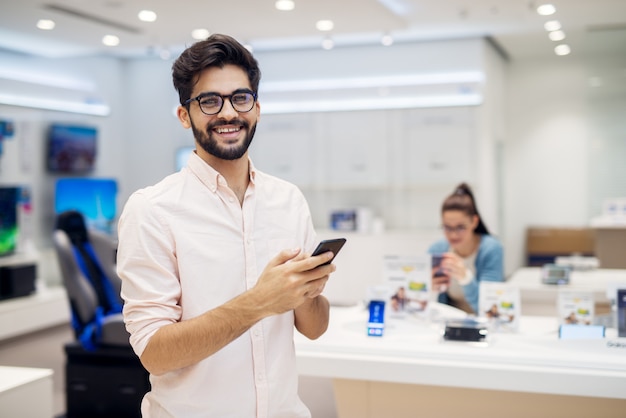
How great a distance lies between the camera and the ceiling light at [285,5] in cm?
589

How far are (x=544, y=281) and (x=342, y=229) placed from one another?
377cm

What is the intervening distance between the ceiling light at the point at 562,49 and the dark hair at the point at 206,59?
27.9ft

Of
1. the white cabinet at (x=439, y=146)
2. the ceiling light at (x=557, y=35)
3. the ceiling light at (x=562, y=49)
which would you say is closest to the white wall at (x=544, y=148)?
the ceiling light at (x=562, y=49)

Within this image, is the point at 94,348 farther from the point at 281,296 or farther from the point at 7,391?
the point at 281,296

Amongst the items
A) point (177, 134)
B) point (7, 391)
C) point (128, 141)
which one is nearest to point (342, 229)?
point (177, 134)

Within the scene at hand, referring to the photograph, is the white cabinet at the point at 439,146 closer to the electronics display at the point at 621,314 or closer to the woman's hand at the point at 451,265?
the woman's hand at the point at 451,265

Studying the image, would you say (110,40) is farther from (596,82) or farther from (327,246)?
(327,246)

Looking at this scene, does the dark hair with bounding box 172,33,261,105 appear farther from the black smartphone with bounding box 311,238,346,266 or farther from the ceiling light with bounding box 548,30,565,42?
the ceiling light with bounding box 548,30,565,42

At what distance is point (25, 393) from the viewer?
2.81 metres

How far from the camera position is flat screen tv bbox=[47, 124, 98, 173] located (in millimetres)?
8250

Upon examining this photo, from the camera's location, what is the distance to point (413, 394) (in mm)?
3189

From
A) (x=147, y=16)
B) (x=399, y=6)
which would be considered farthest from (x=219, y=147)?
(x=399, y=6)

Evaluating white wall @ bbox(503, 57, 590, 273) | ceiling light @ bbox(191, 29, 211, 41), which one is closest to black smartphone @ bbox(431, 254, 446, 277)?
ceiling light @ bbox(191, 29, 211, 41)

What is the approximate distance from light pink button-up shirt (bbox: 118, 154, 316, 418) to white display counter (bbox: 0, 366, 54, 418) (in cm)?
127
